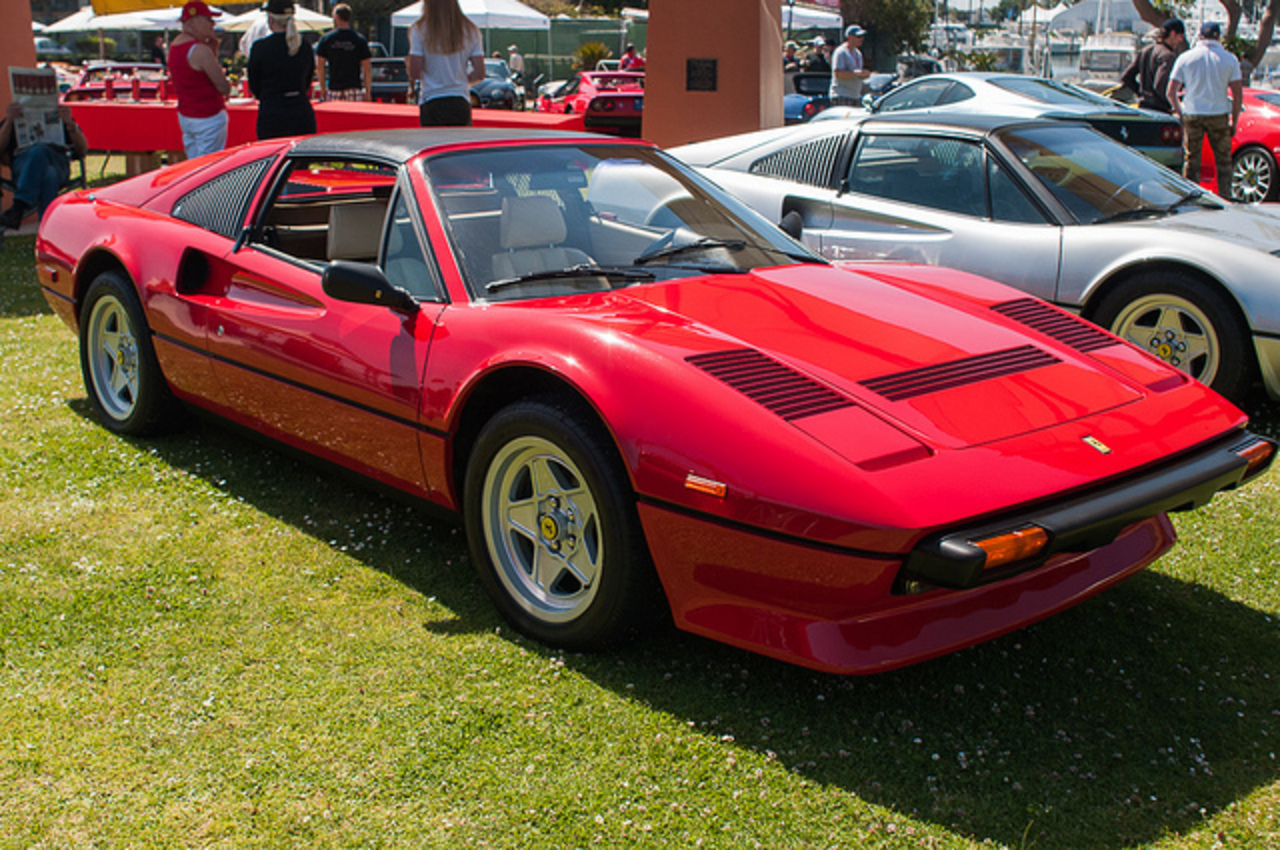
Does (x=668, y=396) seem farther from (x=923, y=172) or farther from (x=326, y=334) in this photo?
(x=923, y=172)

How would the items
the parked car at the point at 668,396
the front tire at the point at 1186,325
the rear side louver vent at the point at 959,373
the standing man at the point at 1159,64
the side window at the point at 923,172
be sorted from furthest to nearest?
the standing man at the point at 1159,64 < the side window at the point at 923,172 < the front tire at the point at 1186,325 < the rear side louver vent at the point at 959,373 < the parked car at the point at 668,396

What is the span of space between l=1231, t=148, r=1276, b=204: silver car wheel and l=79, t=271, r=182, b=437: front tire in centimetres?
1063

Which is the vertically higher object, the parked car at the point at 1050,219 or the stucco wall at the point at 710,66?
the stucco wall at the point at 710,66

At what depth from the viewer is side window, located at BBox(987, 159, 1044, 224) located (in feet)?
17.5

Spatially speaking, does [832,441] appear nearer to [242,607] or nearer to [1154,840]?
[1154,840]

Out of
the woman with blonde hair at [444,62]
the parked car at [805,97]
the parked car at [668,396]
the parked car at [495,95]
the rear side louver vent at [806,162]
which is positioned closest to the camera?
the parked car at [668,396]

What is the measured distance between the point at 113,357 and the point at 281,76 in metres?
3.55

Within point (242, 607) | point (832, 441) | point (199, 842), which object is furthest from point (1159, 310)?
point (199, 842)

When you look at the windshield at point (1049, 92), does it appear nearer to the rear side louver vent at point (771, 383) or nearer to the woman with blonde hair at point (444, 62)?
the woman with blonde hair at point (444, 62)

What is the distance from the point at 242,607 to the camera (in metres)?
3.20

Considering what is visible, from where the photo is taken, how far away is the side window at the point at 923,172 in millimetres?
5531

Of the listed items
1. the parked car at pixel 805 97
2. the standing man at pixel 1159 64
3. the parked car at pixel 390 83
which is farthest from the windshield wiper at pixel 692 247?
the parked car at pixel 390 83

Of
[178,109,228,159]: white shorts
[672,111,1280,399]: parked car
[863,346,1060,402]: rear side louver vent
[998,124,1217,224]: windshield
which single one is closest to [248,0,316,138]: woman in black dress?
[178,109,228,159]: white shorts

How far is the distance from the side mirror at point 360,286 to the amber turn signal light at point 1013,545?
1703 millimetres
